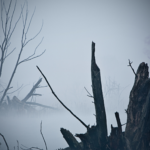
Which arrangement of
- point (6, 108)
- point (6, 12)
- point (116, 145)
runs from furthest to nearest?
point (6, 108), point (6, 12), point (116, 145)

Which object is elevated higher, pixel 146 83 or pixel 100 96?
pixel 146 83

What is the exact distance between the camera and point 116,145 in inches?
32.8

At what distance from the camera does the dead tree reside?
81 cm

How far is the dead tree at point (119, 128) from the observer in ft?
2.65

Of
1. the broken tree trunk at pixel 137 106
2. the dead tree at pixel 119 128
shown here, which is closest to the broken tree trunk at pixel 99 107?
the dead tree at pixel 119 128

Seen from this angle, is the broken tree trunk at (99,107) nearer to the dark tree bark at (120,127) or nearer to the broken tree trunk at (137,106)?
the dark tree bark at (120,127)

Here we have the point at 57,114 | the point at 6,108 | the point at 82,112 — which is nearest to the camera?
the point at 6,108

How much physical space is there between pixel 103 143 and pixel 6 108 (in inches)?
417

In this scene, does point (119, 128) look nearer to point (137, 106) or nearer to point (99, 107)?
point (99, 107)

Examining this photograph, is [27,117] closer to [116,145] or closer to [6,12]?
[6,12]

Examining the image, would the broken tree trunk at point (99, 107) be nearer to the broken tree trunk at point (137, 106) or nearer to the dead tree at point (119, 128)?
the dead tree at point (119, 128)

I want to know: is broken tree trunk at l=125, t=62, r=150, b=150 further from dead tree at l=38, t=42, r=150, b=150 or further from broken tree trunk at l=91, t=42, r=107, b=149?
broken tree trunk at l=91, t=42, r=107, b=149

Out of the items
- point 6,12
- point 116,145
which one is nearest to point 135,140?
point 116,145

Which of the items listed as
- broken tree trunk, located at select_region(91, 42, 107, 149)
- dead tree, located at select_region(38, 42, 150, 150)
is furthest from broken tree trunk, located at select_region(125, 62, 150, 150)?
broken tree trunk, located at select_region(91, 42, 107, 149)
